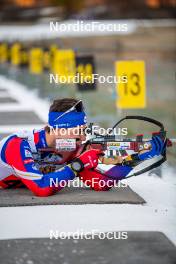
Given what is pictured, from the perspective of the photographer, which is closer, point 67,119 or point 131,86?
point 67,119

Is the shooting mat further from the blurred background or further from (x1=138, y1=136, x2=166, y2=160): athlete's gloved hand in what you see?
the blurred background

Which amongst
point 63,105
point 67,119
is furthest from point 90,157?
point 63,105

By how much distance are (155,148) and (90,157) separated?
0.54 m

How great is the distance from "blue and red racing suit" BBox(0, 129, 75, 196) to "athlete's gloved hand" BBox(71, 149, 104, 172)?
93 mm

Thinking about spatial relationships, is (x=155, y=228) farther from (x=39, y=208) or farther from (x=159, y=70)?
(x=159, y=70)

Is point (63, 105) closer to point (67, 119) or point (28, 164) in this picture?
point (67, 119)

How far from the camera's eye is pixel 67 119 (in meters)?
7.66

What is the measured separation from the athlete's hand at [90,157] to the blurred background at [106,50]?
9.91ft

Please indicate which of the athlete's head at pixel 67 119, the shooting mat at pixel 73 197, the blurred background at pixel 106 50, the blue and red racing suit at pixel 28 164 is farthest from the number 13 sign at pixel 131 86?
the athlete's head at pixel 67 119

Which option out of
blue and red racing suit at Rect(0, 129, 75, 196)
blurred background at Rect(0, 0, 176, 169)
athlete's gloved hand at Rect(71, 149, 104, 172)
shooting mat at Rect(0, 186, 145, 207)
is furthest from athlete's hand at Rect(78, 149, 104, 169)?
blurred background at Rect(0, 0, 176, 169)

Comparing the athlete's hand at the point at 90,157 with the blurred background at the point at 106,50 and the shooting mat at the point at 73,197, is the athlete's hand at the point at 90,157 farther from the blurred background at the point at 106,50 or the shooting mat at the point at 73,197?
the blurred background at the point at 106,50

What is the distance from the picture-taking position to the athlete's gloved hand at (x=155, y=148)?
761cm

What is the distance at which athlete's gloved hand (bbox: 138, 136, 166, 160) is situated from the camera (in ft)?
25.0

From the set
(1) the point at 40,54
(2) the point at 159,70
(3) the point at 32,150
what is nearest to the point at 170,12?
(2) the point at 159,70
